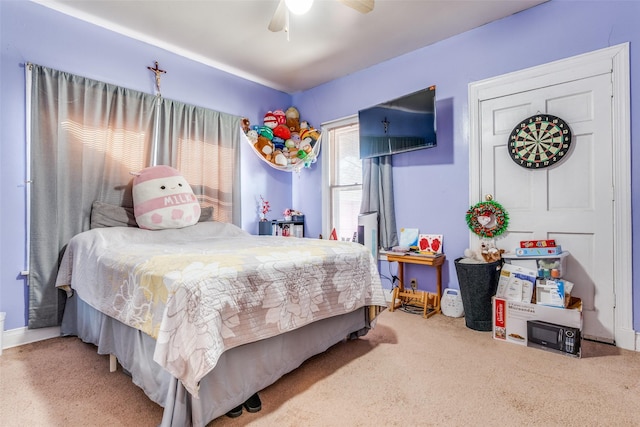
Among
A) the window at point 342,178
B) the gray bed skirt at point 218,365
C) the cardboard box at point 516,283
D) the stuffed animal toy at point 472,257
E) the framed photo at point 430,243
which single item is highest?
the window at point 342,178

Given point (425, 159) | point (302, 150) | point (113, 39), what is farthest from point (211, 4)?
point (425, 159)

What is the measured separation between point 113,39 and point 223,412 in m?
3.20

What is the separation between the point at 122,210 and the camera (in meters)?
2.77

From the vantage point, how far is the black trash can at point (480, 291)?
261 centimetres

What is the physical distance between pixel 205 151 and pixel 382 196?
200 cm

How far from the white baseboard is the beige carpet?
0.30ft

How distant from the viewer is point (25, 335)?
94.4 inches

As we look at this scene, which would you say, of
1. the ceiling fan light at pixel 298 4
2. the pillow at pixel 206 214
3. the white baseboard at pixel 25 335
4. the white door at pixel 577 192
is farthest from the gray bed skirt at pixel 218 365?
the ceiling fan light at pixel 298 4

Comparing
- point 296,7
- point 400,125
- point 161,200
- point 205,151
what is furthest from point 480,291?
point 205,151

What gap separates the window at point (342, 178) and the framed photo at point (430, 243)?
94cm

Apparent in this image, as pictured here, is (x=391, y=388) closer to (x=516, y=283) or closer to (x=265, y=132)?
(x=516, y=283)

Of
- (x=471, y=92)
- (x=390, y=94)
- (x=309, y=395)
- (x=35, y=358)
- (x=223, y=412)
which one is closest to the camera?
(x=223, y=412)

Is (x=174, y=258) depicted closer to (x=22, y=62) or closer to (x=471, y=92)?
(x=22, y=62)

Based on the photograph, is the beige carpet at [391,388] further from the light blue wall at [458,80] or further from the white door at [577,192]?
the light blue wall at [458,80]
